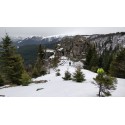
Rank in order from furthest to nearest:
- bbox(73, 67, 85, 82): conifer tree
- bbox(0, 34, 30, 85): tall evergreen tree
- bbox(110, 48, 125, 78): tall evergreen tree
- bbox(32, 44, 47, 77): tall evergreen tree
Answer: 1. bbox(32, 44, 47, 77): tall evergreen tree
2. bbox(110, 48, 125, 78): tall evergreen tree
3. bbox(0, 34, 30, 85): tall evergreen tree
4. bbox(73, 67, 85, 82): conifer tree

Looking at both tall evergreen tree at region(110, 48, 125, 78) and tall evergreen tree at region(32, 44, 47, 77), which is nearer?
tall evergreen tree at region(110, 48, 125, 78)

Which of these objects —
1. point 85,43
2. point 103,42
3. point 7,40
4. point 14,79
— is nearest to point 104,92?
point 85,43

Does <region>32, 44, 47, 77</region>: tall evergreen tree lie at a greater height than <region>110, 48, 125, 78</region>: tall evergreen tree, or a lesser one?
lesser

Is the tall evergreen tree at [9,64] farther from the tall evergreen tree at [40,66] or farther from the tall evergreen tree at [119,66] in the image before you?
the tall evergreen tree at [119,66]

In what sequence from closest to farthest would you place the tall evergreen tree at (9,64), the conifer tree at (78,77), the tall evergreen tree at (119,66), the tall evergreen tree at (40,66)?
the conifer tree at (78,77)
the tall evergreen tree at (9,64)
the tall evergreen tree at (119,66)
the tall evergreen tree at (40,66)

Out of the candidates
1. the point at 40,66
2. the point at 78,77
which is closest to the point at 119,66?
the point at 78,77

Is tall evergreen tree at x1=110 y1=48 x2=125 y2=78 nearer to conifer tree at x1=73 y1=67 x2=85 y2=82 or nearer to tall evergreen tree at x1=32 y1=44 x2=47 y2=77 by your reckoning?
conifer tree at x1=73 y1=67 x2=85 y2=82

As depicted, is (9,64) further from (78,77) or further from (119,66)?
(119,66)

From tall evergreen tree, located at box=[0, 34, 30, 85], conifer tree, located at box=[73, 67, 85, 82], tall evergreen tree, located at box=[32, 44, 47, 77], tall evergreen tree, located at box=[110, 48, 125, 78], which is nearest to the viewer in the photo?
conifer tree, located at box=[73, 67, 85, 82]

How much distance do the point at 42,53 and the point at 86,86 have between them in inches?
741

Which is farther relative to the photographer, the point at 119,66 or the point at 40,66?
the point at 40,66

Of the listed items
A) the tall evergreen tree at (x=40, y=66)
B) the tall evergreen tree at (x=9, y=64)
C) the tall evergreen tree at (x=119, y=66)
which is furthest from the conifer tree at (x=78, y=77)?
the tall evergreen tree at (x=40, y=66)

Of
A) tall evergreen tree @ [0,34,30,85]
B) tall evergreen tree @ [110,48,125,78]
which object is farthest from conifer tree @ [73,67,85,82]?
tall evergreen tree @ [0,34,30,85]

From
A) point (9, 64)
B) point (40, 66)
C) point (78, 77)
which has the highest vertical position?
point (9, 64)
